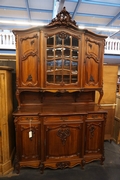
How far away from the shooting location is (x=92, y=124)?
188 centimetres

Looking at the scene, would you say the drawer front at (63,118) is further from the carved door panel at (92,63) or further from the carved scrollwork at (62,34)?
the carved scrollwork at (62,34)

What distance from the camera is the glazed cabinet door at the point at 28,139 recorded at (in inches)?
67.9

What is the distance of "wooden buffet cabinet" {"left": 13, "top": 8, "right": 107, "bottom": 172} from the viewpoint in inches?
69.1

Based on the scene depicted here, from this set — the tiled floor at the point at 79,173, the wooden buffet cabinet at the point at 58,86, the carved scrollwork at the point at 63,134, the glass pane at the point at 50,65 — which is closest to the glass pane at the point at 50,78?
the wooden buffet cabinet at the point at 58,86

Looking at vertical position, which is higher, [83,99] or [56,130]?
[83,99]

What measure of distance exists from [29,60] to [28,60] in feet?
0.05

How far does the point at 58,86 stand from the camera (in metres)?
1.89

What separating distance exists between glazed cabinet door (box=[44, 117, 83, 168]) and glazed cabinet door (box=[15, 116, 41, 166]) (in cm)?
13

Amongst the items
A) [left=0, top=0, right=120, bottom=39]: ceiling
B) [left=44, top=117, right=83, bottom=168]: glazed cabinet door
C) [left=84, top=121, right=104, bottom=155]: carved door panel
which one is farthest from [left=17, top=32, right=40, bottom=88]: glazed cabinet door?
[left=0, top=0, right=120, bottom=39]: ceiling

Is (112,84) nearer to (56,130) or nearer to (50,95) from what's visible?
(50,95)

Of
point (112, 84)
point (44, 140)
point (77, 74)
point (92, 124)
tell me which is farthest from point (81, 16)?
point (44, 140)

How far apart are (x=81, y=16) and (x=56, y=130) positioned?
4.00 metres

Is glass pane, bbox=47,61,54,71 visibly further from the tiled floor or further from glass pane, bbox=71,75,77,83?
the tiled floor

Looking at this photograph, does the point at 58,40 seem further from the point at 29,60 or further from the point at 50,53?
the point at 29,60
